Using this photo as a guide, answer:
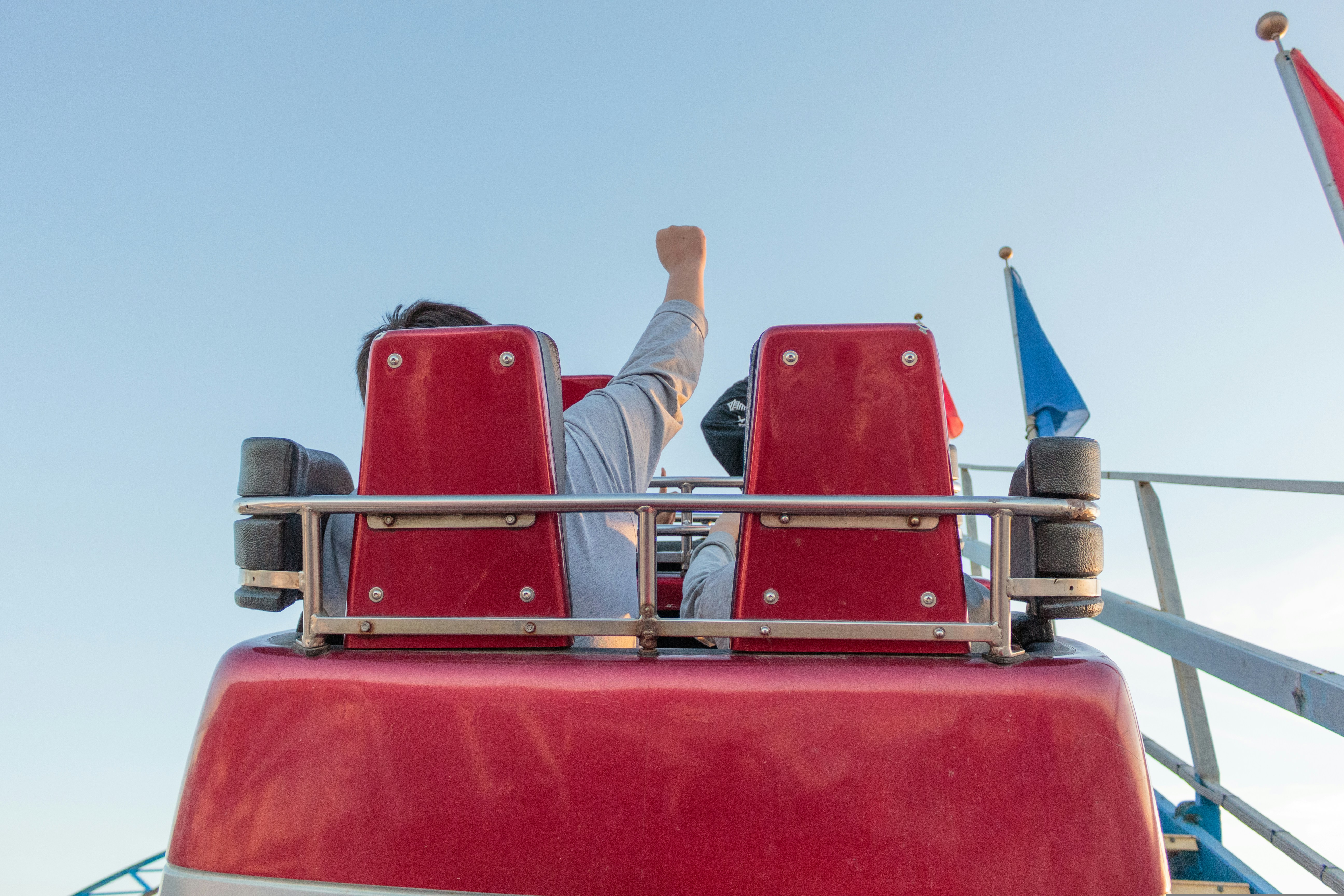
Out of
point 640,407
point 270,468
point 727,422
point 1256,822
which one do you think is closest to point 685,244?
point 640,407

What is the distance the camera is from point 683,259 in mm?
2016

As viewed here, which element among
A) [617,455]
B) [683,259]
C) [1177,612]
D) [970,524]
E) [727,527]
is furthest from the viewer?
[970,524]

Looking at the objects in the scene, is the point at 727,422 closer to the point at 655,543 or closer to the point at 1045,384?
the point at 655,543

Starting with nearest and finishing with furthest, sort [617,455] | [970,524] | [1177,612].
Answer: [617,455] → [1177,612] → [970,524]

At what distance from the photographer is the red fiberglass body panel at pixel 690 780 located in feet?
3.92

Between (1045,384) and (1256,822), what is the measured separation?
221 inches

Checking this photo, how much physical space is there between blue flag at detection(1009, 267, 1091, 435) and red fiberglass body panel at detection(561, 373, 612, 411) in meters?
5.99

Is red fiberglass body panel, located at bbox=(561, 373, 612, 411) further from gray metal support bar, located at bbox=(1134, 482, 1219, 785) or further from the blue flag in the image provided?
the blue flag

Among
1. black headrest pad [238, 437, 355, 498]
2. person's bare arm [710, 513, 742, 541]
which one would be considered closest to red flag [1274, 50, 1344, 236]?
person's bare arm [710, 513, 742, 541]

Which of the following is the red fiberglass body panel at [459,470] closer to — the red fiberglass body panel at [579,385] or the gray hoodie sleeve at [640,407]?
the gray hoodie sleeve at [640,407]

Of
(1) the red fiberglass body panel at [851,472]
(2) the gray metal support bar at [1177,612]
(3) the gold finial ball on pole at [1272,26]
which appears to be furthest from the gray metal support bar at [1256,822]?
(3) the gold finial ball on pole at [1272,26]

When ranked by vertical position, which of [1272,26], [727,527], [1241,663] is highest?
[1272,26]

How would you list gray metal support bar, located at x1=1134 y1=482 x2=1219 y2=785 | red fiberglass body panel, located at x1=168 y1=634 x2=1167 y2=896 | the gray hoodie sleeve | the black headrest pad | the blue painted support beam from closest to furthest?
red fiberglass body panel, located at x1=168 y1=634 x2=1167 y2=896, the black headrest pad, the gray hoodie sleeve, the blue painted support beam, gray metal support bar, located at x1=1134 y1=482 x2=1219 y2=785

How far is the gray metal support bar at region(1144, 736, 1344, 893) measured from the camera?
226 cm
